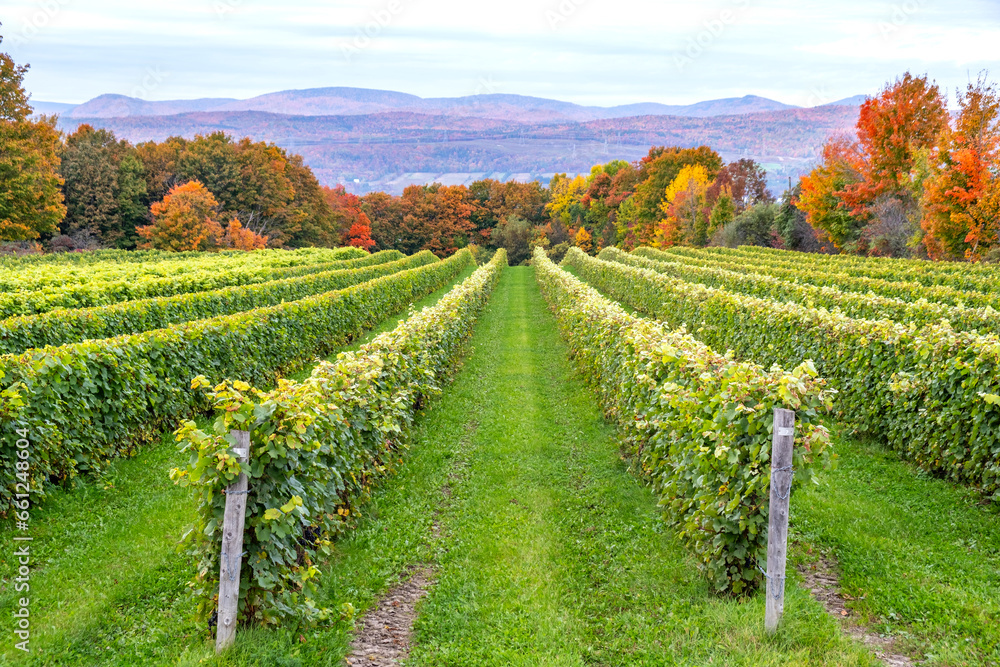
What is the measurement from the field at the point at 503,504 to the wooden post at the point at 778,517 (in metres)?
0.28

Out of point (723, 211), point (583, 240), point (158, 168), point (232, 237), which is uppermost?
point (158, 168)

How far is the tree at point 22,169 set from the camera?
45281 mm

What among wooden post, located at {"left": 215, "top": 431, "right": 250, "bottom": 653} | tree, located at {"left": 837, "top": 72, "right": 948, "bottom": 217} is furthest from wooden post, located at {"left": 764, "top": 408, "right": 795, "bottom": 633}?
tree, located at {"left": 837, "top": 72, "right": 948, "bottom": 217}

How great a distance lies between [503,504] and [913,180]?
148ft

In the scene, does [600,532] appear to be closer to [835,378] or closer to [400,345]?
[400,345]

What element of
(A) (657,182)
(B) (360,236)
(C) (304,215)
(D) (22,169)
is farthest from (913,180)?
(B) (360,236)

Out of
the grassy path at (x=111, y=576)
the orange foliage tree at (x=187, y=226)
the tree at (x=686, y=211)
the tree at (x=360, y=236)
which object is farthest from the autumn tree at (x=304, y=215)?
the grassy path at (x=111, y=576)

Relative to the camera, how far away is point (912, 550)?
5.90 meters

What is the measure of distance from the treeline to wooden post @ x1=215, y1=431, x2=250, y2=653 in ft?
120

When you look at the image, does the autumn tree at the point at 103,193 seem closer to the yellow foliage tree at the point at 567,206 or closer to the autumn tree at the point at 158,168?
the autumn tree at the point at 158,168

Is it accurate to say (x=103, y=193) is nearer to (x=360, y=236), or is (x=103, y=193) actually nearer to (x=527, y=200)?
(x=360, y=236)

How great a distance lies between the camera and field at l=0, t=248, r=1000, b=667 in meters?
4.55

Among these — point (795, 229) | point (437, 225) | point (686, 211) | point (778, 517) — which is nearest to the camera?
point (778, 517)

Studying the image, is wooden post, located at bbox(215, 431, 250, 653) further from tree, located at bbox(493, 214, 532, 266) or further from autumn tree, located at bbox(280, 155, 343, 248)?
tree, located at bbox(493, 214, 532, 266)
